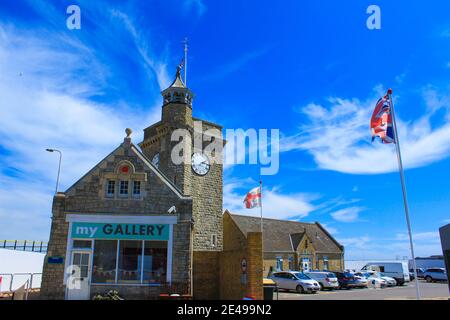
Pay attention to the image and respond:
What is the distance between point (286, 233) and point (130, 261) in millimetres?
33622

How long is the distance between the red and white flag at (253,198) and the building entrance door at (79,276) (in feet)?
56.9

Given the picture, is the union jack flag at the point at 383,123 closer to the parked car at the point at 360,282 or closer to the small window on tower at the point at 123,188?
the small window on tower at the point at 123,188

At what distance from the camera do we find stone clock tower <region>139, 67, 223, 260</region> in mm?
25594

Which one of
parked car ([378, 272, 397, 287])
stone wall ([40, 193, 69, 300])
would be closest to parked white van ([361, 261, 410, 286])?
parked car ([378, 272, 397, 287])

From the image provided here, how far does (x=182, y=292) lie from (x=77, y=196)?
723 cm

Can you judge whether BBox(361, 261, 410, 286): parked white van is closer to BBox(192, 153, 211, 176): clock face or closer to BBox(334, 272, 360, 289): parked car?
BBox(334, 272, 360, 289): parked car

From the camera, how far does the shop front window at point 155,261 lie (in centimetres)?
1789

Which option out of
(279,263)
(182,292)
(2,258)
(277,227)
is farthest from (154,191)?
(277,227)

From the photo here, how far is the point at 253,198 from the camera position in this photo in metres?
32.7

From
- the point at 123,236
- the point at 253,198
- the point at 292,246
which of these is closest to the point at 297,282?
the point at 253,198

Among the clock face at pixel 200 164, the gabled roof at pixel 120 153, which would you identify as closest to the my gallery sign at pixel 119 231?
the gabled roof at pixel 120 153

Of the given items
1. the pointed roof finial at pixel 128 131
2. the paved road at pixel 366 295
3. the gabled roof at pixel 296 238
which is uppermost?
the pointed roof finial at pixel 128 131
